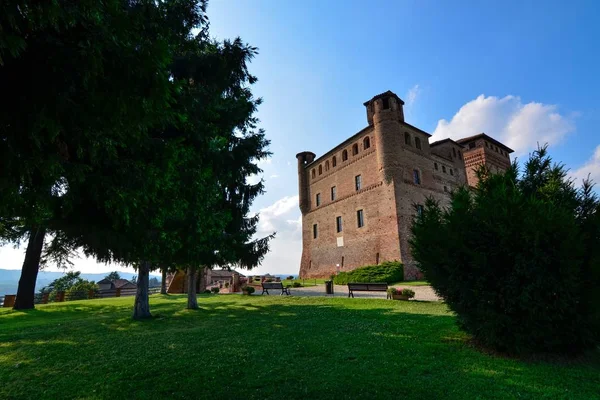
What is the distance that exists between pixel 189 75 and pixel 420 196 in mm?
25357

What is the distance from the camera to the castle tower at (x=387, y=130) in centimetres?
2923

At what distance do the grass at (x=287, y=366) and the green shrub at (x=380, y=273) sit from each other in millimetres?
16964

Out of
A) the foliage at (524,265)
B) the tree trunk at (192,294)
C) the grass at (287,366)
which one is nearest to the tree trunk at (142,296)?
the tree trunk at (192,294)

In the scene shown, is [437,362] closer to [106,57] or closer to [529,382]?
[529,382]

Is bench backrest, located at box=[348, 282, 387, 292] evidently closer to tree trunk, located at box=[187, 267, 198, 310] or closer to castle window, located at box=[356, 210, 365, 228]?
tree trunk, located at box=[187, 267, 198, 310]

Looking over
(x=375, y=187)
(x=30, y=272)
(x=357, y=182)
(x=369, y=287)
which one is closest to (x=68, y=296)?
(x=30, y=272)

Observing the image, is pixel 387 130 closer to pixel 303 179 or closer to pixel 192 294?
pixel 303 179

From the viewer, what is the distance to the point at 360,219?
3212cm

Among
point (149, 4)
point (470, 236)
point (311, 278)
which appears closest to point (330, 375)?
point (470, 236)

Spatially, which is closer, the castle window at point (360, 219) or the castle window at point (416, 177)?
the castle window at point (416, 177)

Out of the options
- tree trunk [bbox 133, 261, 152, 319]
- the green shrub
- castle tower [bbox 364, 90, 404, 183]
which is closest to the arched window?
castle tower [bbox 364, 90, 404, 183]

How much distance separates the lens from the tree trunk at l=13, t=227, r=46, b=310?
60.0 feet

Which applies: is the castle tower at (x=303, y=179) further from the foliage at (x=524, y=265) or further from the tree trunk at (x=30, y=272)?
the foliage at (x=524, y=265)

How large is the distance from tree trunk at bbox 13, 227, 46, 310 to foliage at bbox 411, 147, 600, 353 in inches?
878
